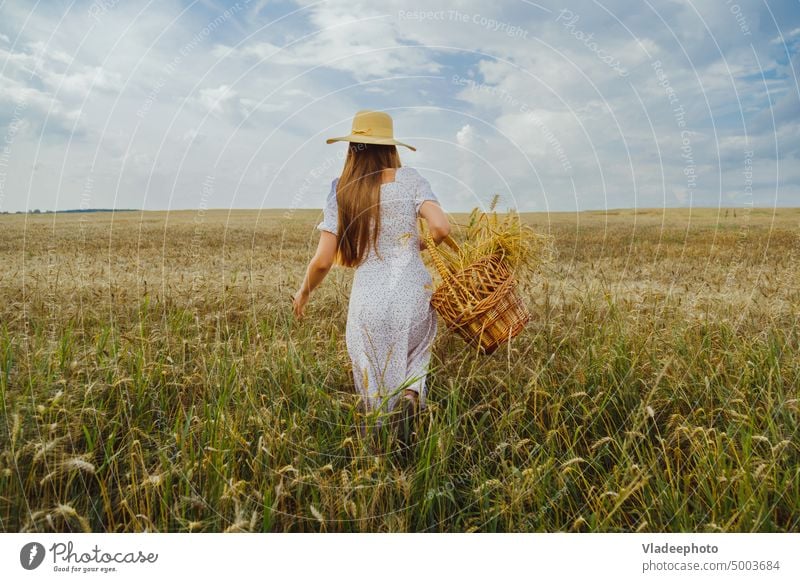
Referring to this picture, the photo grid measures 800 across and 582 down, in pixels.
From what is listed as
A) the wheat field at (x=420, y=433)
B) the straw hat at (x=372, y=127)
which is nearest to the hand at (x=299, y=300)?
the wheat field at (x=420, y=433)

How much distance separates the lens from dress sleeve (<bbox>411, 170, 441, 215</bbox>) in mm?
3320

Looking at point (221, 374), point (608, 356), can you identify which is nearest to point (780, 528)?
point (608, 356)

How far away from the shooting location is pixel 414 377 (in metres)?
A: 3.35

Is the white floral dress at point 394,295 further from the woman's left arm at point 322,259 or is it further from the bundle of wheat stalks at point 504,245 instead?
the bundle of wheat stalks at point 504,245

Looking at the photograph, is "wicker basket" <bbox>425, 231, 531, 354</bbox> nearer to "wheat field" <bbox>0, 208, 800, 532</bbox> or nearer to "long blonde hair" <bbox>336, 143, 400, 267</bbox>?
"wheat field" <bbox>0, 208, 800, 532</bbox>

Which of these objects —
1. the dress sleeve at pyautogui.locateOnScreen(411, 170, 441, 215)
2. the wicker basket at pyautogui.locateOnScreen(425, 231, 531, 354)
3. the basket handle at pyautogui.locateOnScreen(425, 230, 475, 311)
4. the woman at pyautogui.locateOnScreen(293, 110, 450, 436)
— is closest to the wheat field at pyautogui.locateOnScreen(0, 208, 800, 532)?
the wicker basket at pyautogui.locateOnScreen(425, 231, 531, 354)

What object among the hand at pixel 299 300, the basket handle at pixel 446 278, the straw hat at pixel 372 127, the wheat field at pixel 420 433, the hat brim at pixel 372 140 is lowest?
the wheat field at pixel 420 433

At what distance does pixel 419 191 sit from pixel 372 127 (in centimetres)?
46

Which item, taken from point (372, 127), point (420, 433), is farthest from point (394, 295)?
point (372, 127)

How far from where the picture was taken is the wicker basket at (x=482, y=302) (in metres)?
3.05

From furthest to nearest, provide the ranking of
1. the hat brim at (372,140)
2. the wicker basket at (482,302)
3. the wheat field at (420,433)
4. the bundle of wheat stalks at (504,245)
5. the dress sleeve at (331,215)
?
the dress sleeve at (331,215), the bundle of wheat stalks at (504,245), the hat brim at (372,140), the wicker basket at (482,302), the wheat field at (420,433)

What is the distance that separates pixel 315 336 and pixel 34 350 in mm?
1933

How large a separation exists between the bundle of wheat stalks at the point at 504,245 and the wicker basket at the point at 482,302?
3.9 inches

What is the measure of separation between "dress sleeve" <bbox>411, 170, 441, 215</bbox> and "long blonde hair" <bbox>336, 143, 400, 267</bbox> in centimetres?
15
